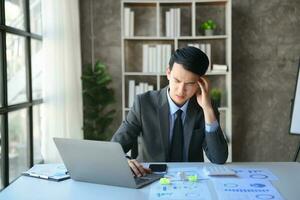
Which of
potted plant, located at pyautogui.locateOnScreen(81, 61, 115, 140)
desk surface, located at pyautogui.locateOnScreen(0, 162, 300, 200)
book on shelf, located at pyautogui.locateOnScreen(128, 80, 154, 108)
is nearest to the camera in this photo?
desk surface, located at pyautogui.locateOnScreen(0, 162, 300, 200)

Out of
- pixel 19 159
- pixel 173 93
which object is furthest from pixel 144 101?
pixel 19 159

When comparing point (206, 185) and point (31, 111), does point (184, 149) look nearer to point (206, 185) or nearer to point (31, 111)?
point (206, 185)

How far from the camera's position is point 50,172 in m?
1.64

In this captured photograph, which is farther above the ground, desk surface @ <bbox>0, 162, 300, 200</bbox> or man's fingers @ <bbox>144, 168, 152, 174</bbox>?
man's fingers @ <bbox>144, 168, 152, 174</bbox>

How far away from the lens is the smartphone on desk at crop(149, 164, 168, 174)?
5.35 feet

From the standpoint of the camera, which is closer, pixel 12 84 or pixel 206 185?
pixel 206 185

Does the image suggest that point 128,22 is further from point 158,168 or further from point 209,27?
point 158,168

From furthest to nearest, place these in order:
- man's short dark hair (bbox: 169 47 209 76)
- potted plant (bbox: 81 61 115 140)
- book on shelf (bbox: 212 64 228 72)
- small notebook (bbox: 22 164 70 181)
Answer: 1. book on shelf (bbox: 212 64 228 72)
2. potted plant (bbox: 81 61 115 140)
3. man's short dark hair (bbox: 169 47 209 76)
4. small notebook (bbox: 22 164 70 181)

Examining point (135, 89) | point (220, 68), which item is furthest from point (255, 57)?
point (135, 89)

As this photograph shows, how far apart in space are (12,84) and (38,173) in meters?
1.50

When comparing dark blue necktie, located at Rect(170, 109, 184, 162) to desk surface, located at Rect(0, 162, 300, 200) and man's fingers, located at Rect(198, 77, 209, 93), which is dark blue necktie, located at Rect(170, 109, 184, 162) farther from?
desk surface, located at Rect(0, 162, 300, 200)

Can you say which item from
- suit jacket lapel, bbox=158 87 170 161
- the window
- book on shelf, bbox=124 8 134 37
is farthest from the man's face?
book on shelf, bbox=124 8 134 37

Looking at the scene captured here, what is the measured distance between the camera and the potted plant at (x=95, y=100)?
146 inches

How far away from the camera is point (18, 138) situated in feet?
10.1
